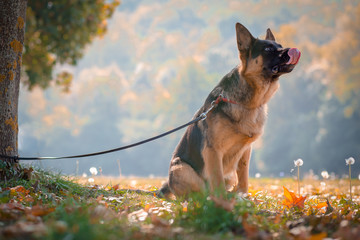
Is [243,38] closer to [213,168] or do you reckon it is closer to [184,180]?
[213,168]

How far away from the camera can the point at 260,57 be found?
4.30 metres

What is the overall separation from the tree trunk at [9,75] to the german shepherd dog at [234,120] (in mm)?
2458

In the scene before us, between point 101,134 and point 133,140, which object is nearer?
point 133,140

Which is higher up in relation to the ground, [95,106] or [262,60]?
[95,106]

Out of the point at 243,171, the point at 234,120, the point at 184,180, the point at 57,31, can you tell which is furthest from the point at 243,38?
the point at 57,31

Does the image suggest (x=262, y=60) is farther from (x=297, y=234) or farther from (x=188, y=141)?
(x=297, y=234)

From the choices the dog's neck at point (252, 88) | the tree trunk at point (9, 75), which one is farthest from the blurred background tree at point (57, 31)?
the dog's neck at point (252, 88)

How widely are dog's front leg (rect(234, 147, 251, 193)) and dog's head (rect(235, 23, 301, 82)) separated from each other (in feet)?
3.93

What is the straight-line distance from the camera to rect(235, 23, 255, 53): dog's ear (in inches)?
171

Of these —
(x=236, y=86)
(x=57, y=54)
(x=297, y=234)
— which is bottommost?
(x=297, y=234)

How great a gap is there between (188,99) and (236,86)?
41269 millimetres

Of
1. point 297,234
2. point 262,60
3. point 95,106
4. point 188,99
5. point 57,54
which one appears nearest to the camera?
point 297,234

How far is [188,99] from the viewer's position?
4559 centimetres

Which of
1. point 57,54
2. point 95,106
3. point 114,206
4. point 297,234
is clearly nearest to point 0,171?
→ point 114,206
